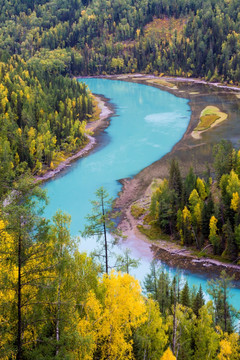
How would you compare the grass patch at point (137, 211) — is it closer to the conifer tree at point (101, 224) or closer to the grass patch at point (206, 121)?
the conifer tree at point (101, 224)

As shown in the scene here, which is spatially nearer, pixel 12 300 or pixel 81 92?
pixel 12 300

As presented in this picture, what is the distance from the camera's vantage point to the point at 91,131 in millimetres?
134875

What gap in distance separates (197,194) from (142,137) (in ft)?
208

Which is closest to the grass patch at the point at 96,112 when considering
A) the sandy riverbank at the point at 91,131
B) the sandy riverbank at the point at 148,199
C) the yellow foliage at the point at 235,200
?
the sandy riverbank at the point at 91,131

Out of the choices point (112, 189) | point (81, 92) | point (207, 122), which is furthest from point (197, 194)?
point (81, 92)

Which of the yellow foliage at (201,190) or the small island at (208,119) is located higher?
the small island at (208,119)

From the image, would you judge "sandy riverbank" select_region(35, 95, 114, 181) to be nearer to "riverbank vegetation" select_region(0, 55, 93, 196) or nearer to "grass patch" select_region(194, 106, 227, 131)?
"riverbank vegetation" select_region(0, 55, 93, 196)

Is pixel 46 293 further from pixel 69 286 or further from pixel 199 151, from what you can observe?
pixel 199 151

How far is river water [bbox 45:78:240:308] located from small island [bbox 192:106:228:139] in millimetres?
5484

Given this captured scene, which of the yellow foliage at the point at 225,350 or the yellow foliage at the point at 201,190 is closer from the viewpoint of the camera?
the yellow foliage at the point at 225,350

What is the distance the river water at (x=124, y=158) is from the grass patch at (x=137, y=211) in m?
8.55

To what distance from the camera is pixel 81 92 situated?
161 m

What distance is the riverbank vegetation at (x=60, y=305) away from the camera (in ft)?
59.4

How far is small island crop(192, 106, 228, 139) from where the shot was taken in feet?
413
